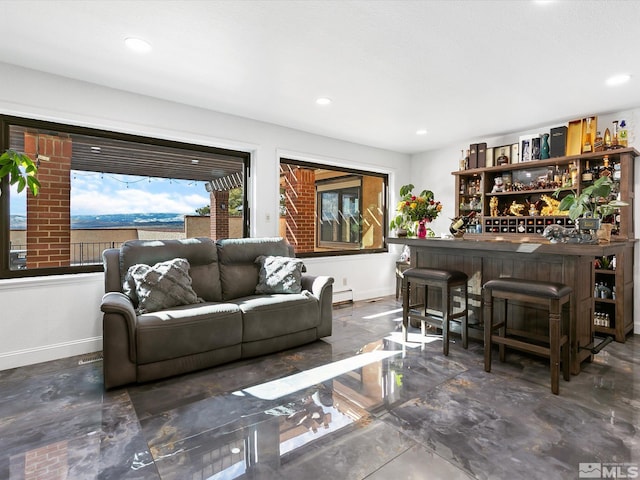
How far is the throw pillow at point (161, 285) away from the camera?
2.83 metres

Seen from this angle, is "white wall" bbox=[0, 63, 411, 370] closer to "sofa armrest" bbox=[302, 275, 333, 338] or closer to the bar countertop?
"sofa armrest" bbox=[302, 275, 333, 338]

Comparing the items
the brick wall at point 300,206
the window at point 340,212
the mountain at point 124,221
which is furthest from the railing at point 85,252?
the window at point 340,212

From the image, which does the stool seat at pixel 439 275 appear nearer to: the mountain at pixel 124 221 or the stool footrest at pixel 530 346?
the stool footrest at pixel 530 346

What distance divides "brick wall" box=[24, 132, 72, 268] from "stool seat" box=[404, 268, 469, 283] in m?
3.32

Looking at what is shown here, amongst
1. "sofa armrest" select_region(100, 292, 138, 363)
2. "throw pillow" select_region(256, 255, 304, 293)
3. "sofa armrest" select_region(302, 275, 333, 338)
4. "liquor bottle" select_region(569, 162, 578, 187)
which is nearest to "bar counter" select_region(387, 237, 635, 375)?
"liquor bottle" select_region(569, 162, 578, 187)

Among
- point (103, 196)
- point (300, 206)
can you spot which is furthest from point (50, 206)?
point (300, 206)

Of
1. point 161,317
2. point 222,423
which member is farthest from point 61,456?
point 161,317

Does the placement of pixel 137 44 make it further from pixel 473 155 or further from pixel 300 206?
pixel 473 155

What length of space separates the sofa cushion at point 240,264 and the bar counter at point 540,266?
150 cm

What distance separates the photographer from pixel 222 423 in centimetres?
203

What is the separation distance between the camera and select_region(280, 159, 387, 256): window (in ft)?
16.3

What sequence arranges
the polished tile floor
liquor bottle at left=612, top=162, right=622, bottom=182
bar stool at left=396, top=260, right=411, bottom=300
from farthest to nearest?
bar stool at left=396, top=260, right=411, bottom=300, liquor bottle at left=612, top=162, right=622, bottom=182, the polished tile floor

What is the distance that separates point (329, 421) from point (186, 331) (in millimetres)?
1298

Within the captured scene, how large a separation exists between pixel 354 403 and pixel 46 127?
11.4 feet
